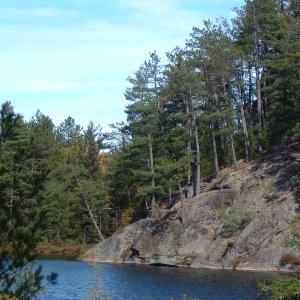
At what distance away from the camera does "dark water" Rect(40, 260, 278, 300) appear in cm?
2780

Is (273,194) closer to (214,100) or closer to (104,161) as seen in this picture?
(214,100)

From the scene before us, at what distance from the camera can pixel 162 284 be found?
32594 millimetres

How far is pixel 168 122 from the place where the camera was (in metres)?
56.6

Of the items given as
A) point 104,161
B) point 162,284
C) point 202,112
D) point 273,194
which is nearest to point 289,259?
point 273,194

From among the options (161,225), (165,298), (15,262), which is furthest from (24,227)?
(161,225)

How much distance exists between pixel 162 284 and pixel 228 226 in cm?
1312

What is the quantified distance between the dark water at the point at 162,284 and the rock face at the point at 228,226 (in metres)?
3.06

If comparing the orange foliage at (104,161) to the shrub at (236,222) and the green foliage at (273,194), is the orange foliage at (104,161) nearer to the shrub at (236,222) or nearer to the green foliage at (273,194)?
the shrub at (236,222)

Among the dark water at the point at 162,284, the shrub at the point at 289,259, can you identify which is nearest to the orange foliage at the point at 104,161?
the dark water at the point at 162,284

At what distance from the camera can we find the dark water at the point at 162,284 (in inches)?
1094

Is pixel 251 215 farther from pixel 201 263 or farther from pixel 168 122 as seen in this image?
pixel 168 122

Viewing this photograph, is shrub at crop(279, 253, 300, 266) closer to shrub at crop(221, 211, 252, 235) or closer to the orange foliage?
shrub at crop(221, 211, 252, 235)

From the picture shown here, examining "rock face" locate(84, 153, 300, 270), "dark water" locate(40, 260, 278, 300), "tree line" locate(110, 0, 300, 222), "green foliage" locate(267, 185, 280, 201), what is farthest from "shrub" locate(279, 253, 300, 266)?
"tree line" locate(110, 0, 300, 222)

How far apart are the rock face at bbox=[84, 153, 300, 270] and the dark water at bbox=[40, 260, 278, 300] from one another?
10.0ft
